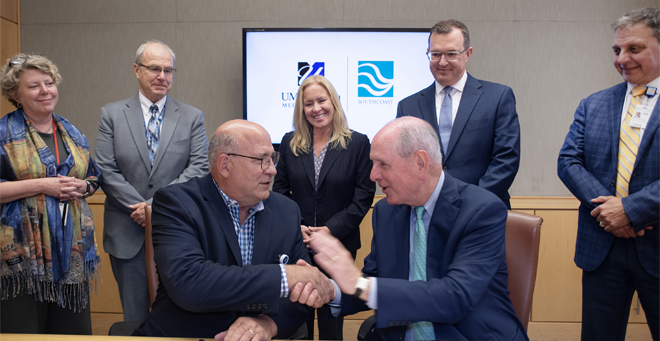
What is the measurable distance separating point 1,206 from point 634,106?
3006 mm

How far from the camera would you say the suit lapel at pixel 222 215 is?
5.34 feet

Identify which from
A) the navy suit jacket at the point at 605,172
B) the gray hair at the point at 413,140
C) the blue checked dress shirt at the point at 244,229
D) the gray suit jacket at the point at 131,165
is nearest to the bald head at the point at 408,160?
the gray hair at the point at 413,140

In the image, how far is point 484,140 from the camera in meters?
2.41

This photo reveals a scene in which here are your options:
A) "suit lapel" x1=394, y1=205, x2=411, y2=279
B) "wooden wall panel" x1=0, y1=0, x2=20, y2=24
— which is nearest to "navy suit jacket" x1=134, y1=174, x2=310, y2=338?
"suit lapel" x1=394, y1=205, x2=411, y2=279

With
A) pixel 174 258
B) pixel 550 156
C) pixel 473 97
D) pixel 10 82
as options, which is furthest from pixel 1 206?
pixel 550 156

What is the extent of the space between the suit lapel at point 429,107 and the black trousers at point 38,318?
6.78ft

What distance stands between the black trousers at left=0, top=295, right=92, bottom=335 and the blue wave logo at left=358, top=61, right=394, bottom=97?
2.59 metres

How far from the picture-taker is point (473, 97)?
246 centimetres

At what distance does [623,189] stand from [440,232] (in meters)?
1.08

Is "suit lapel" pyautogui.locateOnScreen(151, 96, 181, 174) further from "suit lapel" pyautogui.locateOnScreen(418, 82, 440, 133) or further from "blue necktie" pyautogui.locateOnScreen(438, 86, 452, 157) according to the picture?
"blue necktie" pyautogui.locateOnScreen(438, 86, 452, 157)

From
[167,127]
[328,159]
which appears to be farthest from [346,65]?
[167,127]

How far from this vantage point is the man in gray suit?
8.33 ft

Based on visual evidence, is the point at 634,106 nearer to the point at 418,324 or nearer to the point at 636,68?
the point at 636,68

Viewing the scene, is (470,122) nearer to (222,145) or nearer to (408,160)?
(408,160)
